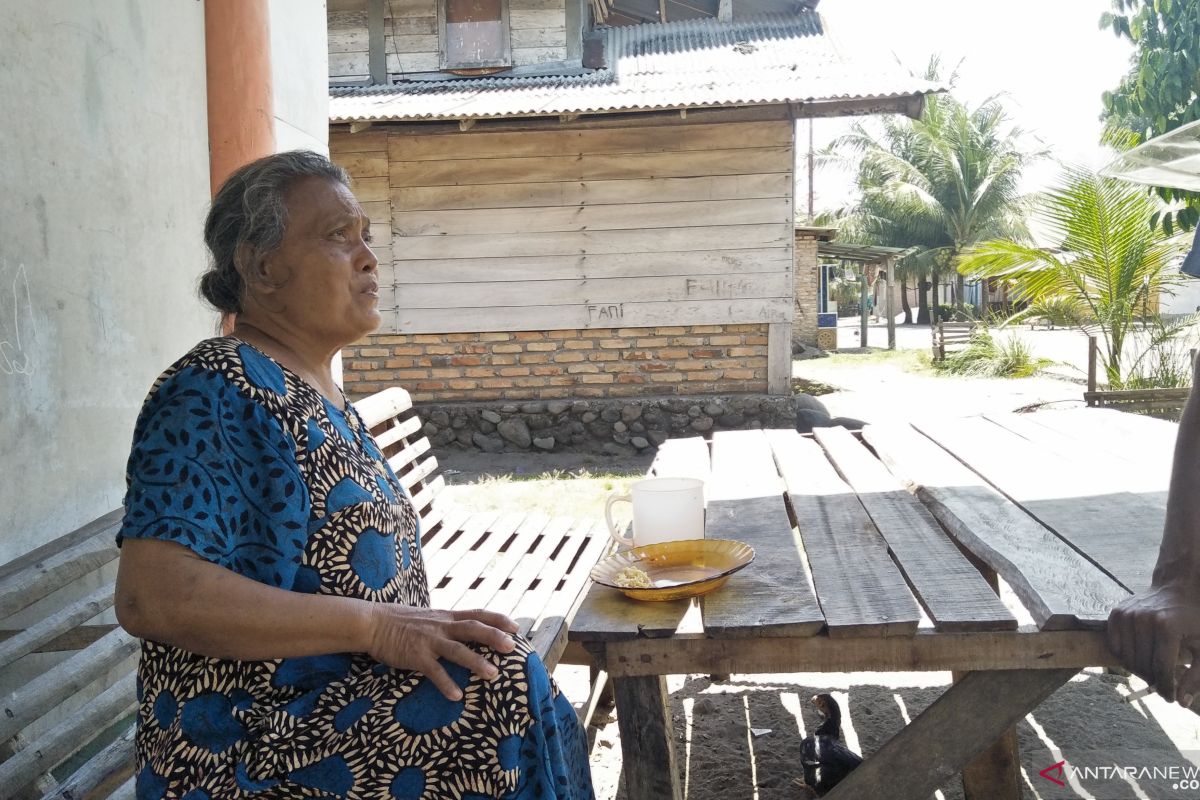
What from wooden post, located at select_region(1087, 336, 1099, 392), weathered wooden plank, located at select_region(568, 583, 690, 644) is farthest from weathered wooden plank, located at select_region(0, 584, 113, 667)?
wooden post, located at select_region(1087, 336, 1099, 392)

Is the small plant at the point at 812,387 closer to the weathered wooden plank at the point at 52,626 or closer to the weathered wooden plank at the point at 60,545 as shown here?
the weathered wooden plank at the point at 60,545

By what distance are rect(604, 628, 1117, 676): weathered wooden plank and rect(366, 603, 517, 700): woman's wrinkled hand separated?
0.31 meters

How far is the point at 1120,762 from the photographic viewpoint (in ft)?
9.63

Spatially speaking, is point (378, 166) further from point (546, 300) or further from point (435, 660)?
point (435, 660)

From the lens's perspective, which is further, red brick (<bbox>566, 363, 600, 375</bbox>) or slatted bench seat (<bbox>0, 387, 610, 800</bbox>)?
red brick (<bbox>566, 363, 600, 375</bbox>)

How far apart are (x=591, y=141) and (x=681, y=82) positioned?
3.24 feet

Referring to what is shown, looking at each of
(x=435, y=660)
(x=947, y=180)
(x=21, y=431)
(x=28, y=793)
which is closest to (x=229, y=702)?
(x=435, y=660)

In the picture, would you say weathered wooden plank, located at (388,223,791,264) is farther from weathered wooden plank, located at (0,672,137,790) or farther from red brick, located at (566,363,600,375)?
weathered wooden plank, located at (0,672,137,790)

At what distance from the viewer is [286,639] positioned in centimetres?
145

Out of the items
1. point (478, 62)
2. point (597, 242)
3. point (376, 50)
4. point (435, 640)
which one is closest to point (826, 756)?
point (435, 640)

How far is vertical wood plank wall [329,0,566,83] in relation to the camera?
9.38 metres

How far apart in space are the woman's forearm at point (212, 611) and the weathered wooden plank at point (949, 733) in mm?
1032

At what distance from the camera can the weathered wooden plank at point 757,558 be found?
5.52 ft

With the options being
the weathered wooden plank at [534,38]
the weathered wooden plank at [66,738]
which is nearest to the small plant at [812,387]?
the weathered wooden plank at [534,38]
